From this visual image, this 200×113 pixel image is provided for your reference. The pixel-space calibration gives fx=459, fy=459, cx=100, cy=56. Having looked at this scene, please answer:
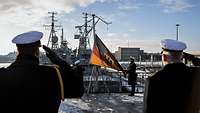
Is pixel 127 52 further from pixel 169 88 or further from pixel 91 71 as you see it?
pixel 169 88

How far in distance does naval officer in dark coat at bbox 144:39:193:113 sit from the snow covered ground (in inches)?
414

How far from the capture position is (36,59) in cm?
419

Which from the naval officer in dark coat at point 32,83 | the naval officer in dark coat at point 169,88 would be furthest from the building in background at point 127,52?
the naval officer in dark coat at point 32,83

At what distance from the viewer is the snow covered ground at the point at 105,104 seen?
50.2ft

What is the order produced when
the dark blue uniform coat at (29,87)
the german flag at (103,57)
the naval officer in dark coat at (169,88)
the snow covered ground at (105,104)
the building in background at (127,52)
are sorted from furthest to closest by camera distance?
the building in background at (127,52) → the german flag at (103,57) → the snow covered ground at (105,104) → the naval officer in dark coat at (169,88) → the dark blue uniform coat at (29,87)

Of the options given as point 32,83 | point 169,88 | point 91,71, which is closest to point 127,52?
point 91,71

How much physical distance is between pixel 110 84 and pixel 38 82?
2001 centimetres

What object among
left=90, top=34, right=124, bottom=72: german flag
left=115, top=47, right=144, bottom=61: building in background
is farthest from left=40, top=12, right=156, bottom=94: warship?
left=115, top=47, right=144, bottom=61: building in background

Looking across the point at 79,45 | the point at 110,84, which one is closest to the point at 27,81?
the point at 110,84

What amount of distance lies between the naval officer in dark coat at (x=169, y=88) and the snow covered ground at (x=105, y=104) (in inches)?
414

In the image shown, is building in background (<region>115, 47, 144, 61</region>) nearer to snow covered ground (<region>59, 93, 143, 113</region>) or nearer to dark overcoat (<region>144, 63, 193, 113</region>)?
snow covered ground (<region>59, 93, 143, 113</region>)

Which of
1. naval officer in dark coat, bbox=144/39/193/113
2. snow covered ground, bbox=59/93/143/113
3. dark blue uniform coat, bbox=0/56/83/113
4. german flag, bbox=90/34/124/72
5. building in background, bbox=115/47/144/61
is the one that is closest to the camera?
dark blue uniform coat, bbox=0/56/83/113

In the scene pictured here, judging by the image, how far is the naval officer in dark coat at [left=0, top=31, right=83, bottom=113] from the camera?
4148mm

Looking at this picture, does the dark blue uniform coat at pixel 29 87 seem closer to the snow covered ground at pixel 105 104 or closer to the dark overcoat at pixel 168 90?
the dark overcoat at pixel 168 90
